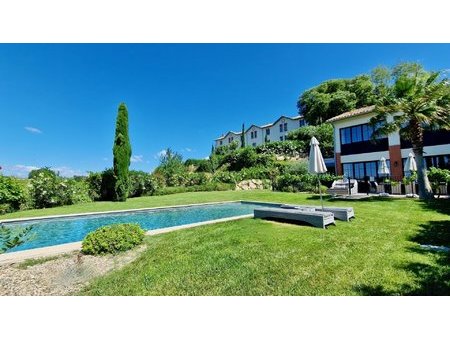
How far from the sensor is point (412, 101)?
1345 centimetres

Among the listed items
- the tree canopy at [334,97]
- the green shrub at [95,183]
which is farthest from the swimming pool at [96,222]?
the tree canopy at [334,97]

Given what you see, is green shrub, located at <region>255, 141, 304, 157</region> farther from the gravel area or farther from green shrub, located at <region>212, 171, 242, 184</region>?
the gravel area

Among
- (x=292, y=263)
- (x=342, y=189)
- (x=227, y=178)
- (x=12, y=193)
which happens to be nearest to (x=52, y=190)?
(x=12, y=193)

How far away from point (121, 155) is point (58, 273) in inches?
653

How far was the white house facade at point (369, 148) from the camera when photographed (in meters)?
17.8

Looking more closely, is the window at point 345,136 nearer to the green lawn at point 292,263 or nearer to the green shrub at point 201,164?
the green lawn at point 292,263

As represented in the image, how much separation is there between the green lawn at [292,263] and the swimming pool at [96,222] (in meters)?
5.24

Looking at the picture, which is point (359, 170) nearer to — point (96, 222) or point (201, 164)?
point (96, 222)

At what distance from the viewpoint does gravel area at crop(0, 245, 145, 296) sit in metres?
4.73
